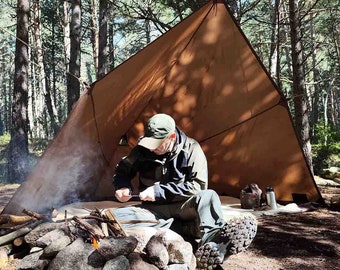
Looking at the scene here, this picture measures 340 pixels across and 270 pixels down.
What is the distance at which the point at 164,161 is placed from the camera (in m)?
2.84

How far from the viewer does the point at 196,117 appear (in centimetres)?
494

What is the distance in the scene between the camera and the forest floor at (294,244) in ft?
8.68

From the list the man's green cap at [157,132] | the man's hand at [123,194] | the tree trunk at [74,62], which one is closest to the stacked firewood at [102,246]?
the man's hand at [123,194]

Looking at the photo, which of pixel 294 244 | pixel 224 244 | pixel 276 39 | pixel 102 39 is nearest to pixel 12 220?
pixel 224 244

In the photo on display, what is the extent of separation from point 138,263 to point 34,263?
0.69m

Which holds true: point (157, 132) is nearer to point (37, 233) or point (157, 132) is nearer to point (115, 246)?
point (115, 246)

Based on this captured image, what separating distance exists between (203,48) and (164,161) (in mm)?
2136

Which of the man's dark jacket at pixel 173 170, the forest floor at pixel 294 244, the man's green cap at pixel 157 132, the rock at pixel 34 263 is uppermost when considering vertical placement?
the man's green cap at pixel 157 132

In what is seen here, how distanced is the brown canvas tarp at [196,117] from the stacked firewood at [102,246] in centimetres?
141

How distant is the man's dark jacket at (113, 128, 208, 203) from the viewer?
8.76 feet

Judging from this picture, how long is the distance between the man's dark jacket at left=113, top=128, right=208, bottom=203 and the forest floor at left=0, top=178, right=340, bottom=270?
1.85 ft

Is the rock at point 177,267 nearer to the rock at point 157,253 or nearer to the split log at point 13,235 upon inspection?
the rock at point 157,253

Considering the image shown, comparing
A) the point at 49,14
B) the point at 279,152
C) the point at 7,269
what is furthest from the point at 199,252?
the point at 49,14

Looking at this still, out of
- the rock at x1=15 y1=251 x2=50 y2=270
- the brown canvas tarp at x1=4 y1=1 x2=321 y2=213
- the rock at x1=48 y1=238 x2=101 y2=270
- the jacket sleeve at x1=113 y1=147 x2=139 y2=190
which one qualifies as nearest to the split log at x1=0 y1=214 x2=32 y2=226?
the brown canvas tarp at x1=4 y1=1 x2=321 y2=213
